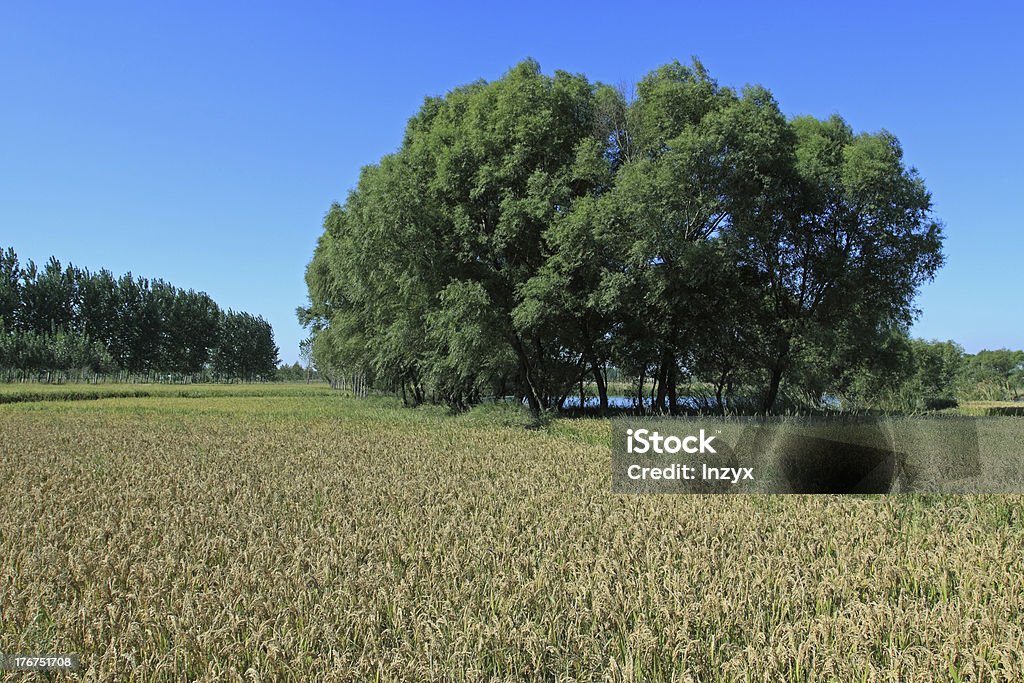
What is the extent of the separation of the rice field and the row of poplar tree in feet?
47.6

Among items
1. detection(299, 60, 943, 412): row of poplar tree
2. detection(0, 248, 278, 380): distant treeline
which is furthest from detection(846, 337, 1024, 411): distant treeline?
detection(0, 248, 278, 380): distant treeline

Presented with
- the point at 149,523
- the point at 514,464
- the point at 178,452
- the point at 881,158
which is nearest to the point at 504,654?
the point at 149,523

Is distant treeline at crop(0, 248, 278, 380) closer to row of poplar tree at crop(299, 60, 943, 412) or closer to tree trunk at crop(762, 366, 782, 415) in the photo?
row of poplar tree at crop(299, 60, 943, 412)

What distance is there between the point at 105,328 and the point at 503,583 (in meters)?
124

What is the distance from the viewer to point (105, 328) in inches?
4267

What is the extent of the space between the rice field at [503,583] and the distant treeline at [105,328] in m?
93.2

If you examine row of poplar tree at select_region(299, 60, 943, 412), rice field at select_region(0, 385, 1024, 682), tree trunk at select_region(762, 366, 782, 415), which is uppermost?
row of poplar tree at select_region(299, 60, 943, 412)

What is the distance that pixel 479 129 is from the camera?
84.2 feet

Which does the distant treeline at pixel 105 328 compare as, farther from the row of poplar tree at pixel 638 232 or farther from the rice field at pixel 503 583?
the rice field at pixel 503 583

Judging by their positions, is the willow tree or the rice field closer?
the rice field

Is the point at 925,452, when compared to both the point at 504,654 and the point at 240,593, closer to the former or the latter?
the point at 504,654

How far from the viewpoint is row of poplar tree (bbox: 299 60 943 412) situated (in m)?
22.7

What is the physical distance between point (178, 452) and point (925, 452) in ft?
48.7

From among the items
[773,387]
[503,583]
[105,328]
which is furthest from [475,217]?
[105,328]
